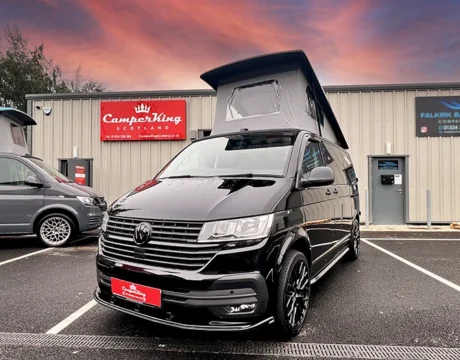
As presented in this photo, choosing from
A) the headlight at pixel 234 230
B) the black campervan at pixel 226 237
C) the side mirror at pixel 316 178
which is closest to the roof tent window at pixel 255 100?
the black campervan at pixel 226 237

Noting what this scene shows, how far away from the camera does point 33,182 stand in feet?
22.2

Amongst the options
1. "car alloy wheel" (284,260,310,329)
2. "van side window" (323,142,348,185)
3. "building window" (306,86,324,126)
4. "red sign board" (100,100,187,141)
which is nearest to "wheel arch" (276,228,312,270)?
"car alloy wheel" (284,260,310,329)

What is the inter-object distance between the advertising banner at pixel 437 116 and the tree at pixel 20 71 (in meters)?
30.1

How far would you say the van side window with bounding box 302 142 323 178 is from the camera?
11.1 feet

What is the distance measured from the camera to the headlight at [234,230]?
2418mm

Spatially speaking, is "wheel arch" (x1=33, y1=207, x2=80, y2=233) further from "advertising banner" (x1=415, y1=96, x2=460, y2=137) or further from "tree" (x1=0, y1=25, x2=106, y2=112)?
"tree" (x1=0, y1=25, x2=106, y2=112)

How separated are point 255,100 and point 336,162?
60.4 inches

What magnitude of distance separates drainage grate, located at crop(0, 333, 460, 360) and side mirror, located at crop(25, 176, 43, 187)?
4.54m

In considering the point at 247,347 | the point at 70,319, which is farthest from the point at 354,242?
the point at 70,319

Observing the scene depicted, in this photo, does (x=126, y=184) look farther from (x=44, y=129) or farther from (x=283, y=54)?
(x=283, y=54)

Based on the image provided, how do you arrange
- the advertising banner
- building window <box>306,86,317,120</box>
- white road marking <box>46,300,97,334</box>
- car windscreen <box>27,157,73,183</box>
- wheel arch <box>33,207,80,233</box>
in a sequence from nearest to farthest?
white road marking <box>46,300,97,334</box>
building window <box>306,86,317,120</box>
wheel arch <box>33,207,80,233</box>
car windscreen <box>27,157,73,183</box>
the advertising banner

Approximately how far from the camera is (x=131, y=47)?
12.6 metres

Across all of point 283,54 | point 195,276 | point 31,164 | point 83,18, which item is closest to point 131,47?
point 83,18

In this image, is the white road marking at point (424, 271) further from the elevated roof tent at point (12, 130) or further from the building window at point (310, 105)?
the elevated roof tent at point (12, 130)
